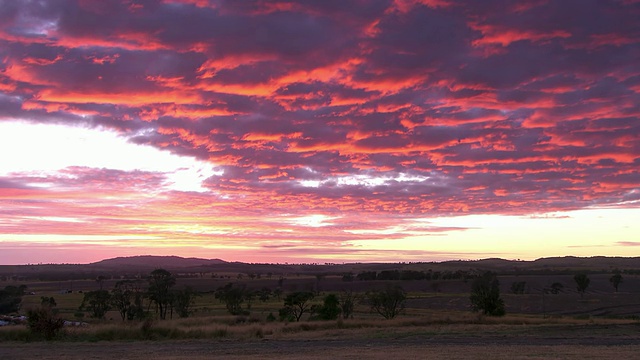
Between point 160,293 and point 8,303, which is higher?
point 160,293

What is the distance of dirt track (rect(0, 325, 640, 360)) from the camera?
86.1 feet

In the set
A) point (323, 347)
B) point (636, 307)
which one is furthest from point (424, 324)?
point (636, 307)

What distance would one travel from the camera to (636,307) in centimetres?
8081

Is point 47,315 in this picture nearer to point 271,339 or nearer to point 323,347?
point 271,339

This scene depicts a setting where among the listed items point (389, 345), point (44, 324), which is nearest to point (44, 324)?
point (44, 324)

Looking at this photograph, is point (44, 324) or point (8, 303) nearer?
point (44, 324)

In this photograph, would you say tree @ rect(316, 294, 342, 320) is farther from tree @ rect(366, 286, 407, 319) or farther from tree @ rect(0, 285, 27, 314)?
tree @ rect(0, 285, 27, 314)

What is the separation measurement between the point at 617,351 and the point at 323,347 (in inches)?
539

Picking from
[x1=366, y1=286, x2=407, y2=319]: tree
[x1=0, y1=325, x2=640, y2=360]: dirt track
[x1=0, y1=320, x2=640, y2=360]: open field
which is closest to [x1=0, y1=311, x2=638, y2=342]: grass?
[x1=0, y1=320, x2=640, y2=360]: open field

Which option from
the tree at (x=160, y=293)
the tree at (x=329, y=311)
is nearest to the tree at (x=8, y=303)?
the tree at (x=160, y=293)

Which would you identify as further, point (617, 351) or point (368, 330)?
point (368, 330)

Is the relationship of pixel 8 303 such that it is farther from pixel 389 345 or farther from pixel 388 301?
pixel 389 345

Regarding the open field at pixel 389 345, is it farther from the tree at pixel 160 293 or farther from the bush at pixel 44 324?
the tree at pixel 160 293

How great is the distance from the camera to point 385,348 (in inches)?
1192
